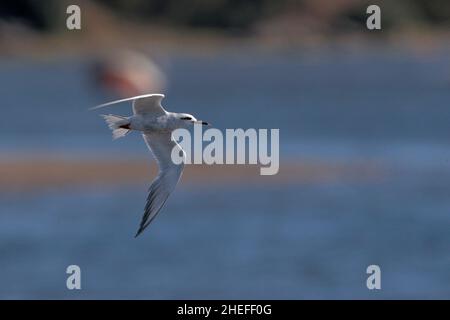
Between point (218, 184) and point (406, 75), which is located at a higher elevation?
point (406, 75)

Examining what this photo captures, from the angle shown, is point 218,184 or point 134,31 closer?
point 218,184

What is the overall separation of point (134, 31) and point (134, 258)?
38.6 meters

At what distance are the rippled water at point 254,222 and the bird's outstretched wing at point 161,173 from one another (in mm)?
12373

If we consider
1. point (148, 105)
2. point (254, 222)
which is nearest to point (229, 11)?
point (254, 222)

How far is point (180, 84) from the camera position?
159ft

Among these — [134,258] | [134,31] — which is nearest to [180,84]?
[134,31]

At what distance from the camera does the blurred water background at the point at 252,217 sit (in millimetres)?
23266

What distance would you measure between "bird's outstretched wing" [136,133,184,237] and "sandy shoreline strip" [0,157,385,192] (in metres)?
19.5

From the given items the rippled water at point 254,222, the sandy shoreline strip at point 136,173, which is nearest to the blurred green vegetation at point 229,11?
the rippled water at point 254,222

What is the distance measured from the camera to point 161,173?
9422mm

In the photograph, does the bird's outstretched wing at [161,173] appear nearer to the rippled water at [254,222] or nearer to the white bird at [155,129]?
the white bird at [155,129]

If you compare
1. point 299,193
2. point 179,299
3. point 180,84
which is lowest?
point 179,299

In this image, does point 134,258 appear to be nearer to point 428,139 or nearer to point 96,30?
point 428,139

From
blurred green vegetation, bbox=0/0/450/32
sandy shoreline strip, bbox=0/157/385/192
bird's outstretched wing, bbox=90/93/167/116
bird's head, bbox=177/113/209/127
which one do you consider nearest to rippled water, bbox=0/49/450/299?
sandy shoreline strip, bbox=0/157/385/192
